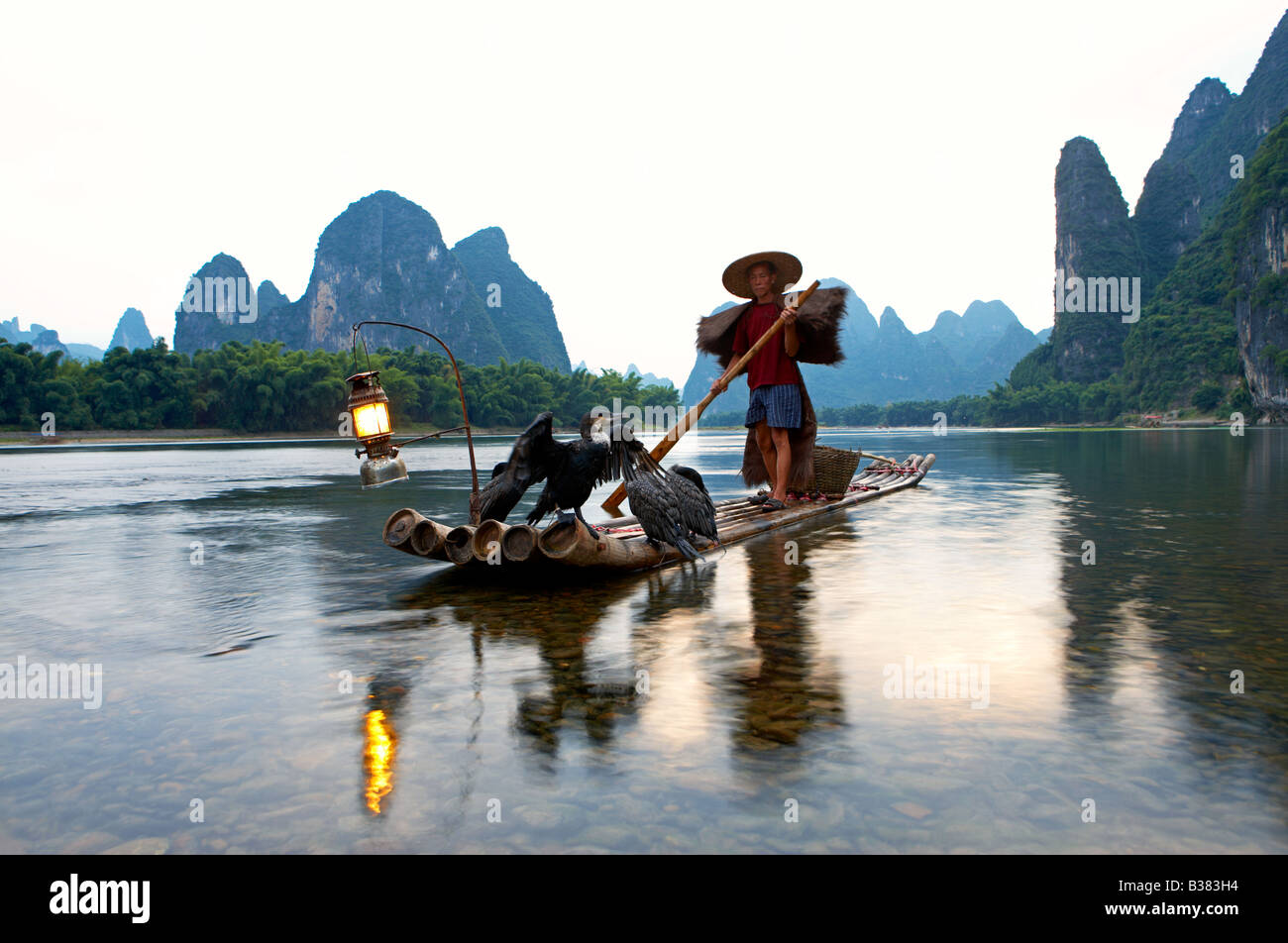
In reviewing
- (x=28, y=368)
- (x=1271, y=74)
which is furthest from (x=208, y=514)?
(x=1271, y=74)

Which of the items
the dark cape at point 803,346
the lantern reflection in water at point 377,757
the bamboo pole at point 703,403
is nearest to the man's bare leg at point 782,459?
the dark cape at point 803,346

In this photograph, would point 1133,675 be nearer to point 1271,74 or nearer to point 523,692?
point 523,692

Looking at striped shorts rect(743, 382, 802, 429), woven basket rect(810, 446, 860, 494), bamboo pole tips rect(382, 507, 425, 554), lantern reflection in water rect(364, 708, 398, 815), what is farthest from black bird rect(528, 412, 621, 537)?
woven basket rect(810, 446, 860, 494)

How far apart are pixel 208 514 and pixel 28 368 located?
52.9 meters

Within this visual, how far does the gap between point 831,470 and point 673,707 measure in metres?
7.62

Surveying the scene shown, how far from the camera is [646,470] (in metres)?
5.75

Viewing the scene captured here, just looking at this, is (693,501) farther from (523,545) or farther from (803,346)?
(803,346)

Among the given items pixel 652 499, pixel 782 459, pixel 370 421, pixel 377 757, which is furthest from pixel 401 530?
pixel 782 459

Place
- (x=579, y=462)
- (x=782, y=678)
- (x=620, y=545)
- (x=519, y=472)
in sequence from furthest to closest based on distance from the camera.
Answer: (x=620, y=545) < (x=579, y=462) < (x=519, y=472) < (x=782, y=678)

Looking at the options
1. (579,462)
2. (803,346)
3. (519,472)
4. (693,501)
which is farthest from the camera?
(803,346)

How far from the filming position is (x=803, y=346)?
324 inches

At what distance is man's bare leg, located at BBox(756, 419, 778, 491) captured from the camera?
28.3ft

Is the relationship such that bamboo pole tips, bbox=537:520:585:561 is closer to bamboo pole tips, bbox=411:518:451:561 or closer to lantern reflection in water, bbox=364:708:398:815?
bamboo pole tips, bbox=411:518:451:561
